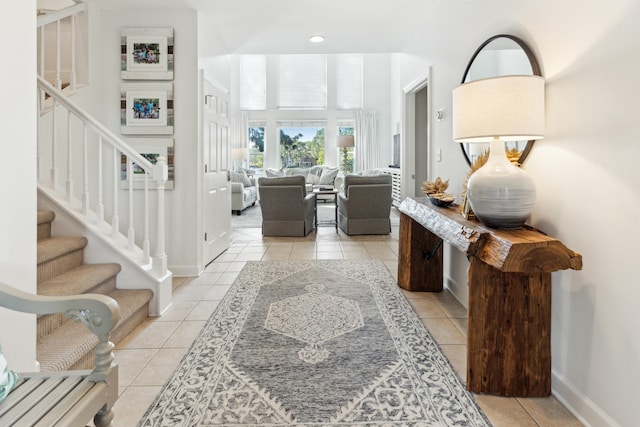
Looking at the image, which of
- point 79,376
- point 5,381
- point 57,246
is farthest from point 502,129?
point 57,246

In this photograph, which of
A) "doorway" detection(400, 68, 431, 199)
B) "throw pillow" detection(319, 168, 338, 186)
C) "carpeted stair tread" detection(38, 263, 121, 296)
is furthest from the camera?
"throw pillow" detection(319, 168, 338, 186)

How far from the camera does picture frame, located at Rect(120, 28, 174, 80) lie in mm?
3381

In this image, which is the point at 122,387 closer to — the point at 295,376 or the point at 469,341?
the point at 295,376

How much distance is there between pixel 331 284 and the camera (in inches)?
130

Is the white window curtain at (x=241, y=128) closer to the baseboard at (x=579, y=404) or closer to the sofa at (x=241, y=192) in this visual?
the sofa at (x=241, y=192)

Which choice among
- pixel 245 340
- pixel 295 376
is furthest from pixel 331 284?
pixel 295 376

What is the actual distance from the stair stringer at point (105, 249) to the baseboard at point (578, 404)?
93.9 inches

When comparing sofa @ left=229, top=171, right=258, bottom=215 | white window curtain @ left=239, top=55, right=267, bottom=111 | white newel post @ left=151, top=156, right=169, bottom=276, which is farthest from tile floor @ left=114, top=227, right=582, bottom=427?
white window curtain @ left=239, top=55, right=267, bottom=111

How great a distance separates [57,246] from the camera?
2275 millimetres

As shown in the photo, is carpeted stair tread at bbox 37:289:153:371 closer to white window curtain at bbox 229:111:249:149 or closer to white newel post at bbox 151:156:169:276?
white newel post at bbox 151:156:169:276

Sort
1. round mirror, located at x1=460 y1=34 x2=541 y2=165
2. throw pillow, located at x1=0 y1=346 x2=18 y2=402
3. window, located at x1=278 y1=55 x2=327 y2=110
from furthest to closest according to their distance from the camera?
window, located at x1=278 y1=55 x2=327 y2=110 < round mirror, located at x1=460 y1=34 x2=541 y2=165 < throw pillow, located at x1=0 y1=346 x2=18 y2=402

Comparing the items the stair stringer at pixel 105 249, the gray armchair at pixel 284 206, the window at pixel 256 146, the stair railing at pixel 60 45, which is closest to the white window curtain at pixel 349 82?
the window at pixel 256 146

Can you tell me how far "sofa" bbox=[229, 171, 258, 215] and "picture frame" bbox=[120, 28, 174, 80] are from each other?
4313mm

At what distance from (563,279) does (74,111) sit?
117 inches
